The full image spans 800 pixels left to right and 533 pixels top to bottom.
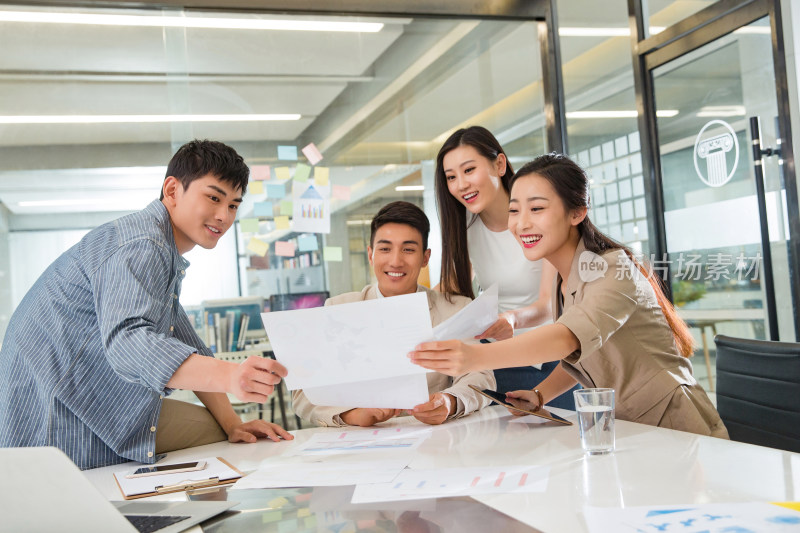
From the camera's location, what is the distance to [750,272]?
282 centimetres

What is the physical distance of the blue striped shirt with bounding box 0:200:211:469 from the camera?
50.0 inches

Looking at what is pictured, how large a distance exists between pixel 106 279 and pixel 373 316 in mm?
502

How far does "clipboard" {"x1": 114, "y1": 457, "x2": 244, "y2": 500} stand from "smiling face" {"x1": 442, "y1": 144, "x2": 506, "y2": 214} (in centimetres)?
114

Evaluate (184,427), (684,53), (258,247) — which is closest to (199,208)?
(184,427)

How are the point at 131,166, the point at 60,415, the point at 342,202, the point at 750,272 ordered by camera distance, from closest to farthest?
the point at 60,415, the point at 750,272, the point at 131,166, the point at 342,202

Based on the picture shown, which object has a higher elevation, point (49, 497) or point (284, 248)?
point (284, 248)

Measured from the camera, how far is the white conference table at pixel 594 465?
831mm

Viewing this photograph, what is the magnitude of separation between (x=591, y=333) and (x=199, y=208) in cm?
85

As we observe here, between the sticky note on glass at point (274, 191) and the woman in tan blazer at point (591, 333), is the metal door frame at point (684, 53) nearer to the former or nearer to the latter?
the woman in tan blazer at point (591, 333)

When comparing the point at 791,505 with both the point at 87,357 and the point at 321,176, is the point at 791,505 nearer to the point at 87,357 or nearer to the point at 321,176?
the point at 87,357

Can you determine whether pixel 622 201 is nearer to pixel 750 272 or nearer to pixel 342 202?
pixel 750 272

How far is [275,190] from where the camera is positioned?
3359 millimetres

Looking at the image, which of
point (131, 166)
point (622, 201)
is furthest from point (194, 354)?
point (622, 201)

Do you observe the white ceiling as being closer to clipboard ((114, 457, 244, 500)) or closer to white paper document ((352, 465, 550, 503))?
clipboard ((114, 457, 244, 500))
